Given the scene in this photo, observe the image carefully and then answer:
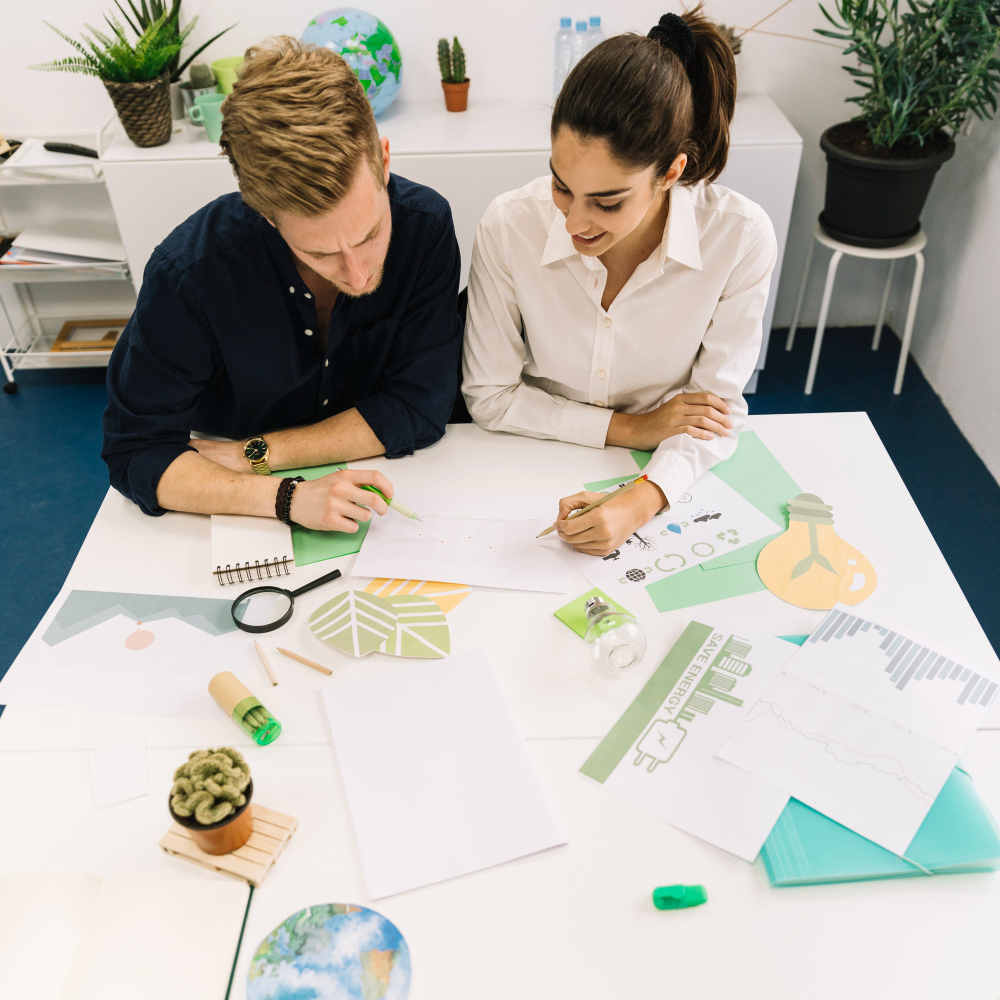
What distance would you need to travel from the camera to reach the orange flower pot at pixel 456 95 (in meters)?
2.63

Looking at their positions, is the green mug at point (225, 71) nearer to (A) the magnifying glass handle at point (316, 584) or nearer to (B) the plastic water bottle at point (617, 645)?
(A) the magnifying glass handle at point (316, 584)

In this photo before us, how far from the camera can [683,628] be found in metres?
1.17

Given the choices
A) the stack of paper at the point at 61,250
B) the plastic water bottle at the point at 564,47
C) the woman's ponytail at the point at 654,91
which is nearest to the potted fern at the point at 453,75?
the plastic water bottle at the point at 564,47

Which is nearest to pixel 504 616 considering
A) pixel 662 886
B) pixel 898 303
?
pixel 662 886

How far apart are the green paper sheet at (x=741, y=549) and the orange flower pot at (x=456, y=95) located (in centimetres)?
172

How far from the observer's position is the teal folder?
891 millimetres

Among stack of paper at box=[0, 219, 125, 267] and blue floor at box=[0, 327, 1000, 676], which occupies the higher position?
stack of paper at box=[0, 219, 125, 267]

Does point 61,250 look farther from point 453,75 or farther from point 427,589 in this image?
point 427,589

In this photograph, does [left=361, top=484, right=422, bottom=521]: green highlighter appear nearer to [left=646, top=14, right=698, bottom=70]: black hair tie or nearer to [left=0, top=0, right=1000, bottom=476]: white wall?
[left=646, top=14, right=698, bottom=70]: black hair tie

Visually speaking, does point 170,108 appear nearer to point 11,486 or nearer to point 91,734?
point 11,486

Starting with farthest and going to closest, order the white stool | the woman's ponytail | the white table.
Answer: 1. the white stool
2. the woman's ponytail
3. the white table

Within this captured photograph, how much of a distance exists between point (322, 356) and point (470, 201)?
1.25 m

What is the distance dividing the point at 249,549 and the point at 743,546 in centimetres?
77

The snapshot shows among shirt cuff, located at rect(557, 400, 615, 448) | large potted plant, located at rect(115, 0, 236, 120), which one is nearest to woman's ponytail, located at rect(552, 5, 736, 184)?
shirt cuff, located at rect(557, 400, 615, 448)
